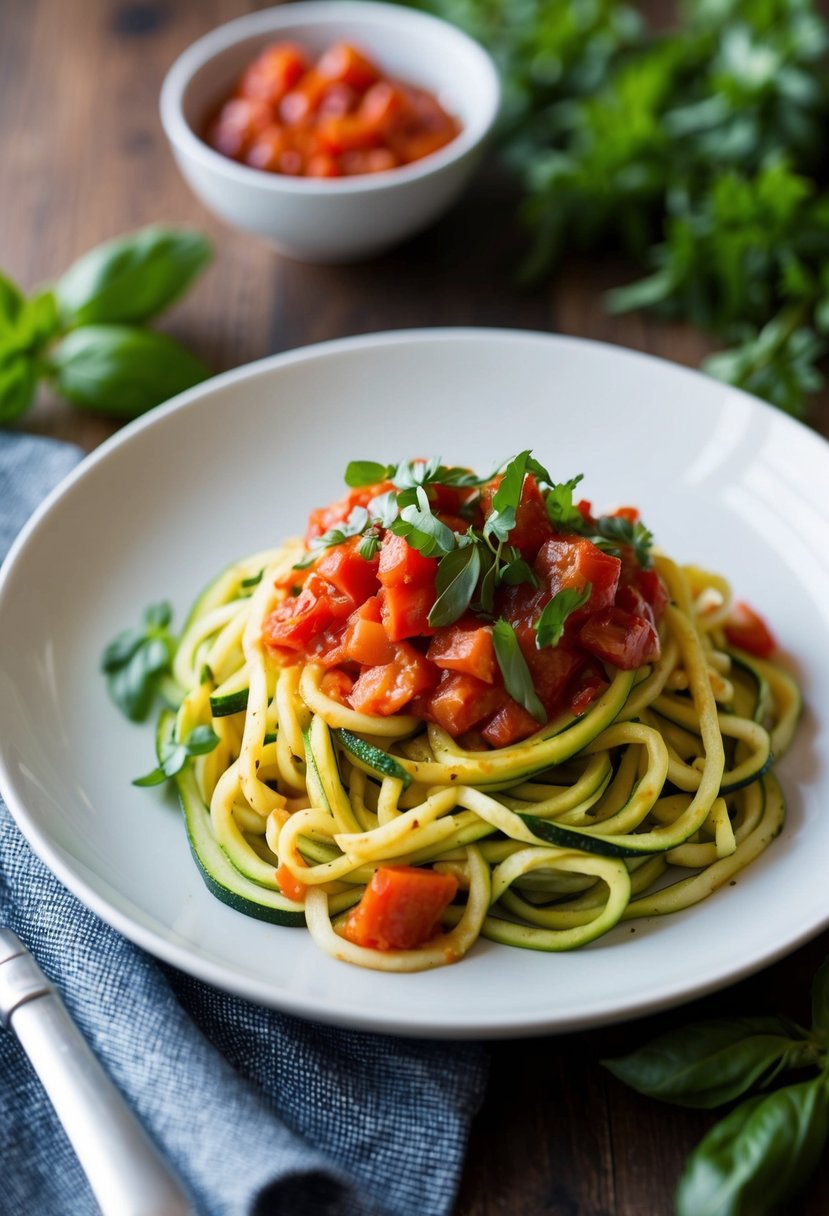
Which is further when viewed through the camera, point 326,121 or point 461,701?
point 326,121

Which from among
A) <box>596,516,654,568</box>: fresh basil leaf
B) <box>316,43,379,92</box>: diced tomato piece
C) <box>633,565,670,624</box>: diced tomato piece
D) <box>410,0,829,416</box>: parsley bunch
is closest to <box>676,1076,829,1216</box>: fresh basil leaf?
<box>633,565,670,624</box>: diced tomato piece

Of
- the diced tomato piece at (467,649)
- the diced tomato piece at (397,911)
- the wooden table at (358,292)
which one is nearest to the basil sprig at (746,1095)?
the wooden table at (358,292)

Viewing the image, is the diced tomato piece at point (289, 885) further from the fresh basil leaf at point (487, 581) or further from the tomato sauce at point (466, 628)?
the fresh basil leaf at point (487, 581)

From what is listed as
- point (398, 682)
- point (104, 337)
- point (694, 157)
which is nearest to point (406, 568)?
point (398, 682)

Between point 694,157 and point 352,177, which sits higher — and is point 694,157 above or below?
below

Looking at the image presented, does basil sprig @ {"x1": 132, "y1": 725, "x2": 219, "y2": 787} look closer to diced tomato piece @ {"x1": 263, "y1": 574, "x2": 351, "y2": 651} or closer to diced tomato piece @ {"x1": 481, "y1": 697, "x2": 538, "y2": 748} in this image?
diced tomato piece @ {"x1": 263, "y1": 574, "x2": 351, "y2": 651}

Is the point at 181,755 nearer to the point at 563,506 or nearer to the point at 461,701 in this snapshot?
the point at 461,701

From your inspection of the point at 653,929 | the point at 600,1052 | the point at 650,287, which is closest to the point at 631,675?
the point at 653,929
